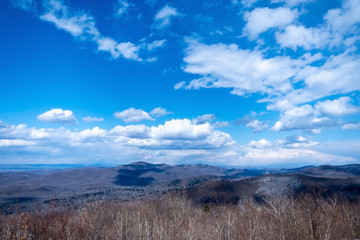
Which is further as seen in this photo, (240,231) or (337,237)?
(240,231)

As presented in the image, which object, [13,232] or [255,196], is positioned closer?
[13,232]

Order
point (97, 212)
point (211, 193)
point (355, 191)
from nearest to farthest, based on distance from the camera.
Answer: point (97, 212), point (355, 191), point (211, 193)

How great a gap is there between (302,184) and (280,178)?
13460 millimetres

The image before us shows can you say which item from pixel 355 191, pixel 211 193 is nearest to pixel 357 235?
pixel 355 191

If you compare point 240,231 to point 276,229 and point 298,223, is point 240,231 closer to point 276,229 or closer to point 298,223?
point 276,229

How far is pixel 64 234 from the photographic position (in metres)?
14.0

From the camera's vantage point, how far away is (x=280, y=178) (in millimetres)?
115188

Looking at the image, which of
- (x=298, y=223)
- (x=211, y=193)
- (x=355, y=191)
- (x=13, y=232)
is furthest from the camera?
(x=211, y=193)

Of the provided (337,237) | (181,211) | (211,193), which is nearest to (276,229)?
(337,237)

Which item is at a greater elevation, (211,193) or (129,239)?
(129,239)

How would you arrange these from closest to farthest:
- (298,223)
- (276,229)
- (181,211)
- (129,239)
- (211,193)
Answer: (298,223) < (276,229) < (129,239) < (181,211) < (211,193)

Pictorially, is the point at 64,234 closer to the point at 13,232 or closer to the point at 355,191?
the point at 13,232

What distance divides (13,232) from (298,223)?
15997 mm

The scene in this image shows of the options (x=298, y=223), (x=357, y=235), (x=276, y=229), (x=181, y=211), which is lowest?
(x=181, y=211)
